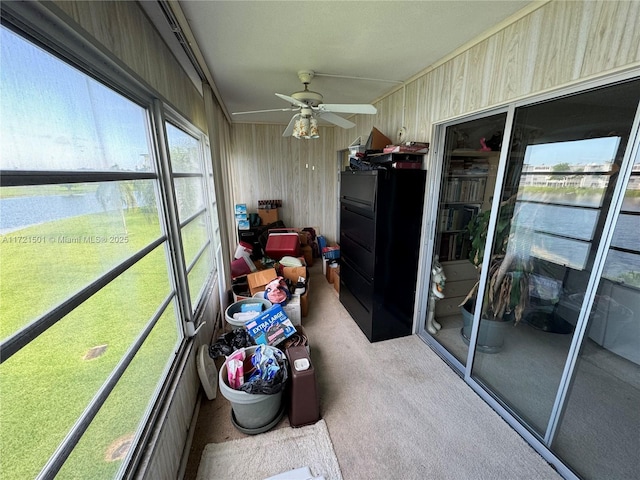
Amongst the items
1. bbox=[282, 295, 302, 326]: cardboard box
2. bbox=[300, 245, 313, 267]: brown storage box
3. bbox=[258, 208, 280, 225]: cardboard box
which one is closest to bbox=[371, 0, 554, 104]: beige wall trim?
bbox=[282, 295, 302, 326]: cardboard box

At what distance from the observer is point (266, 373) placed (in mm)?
1563

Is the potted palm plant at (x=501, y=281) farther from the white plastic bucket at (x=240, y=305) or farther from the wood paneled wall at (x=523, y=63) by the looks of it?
the white plastic bucket at (x=240, y=305)

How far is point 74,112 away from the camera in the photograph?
0.85 meters

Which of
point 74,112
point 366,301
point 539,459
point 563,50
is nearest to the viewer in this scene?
point 74,112

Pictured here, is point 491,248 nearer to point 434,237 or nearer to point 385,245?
point 434,237

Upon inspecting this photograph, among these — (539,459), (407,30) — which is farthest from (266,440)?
(407,30)

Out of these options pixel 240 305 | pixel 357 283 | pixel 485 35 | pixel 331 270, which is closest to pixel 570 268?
pixel 485 35

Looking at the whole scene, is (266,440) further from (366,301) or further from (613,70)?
(613,70)

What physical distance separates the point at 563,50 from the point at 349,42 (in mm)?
1157

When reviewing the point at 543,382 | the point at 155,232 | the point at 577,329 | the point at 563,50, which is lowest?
the point at 543,382

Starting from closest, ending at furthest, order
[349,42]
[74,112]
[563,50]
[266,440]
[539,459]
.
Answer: [74,112], [563,50], [539,459], [266,440], [349,42]

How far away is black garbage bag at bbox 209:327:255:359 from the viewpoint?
190 cm

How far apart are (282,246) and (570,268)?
10.1 feet

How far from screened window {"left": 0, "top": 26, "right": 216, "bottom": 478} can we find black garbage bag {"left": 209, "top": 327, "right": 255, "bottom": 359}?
0.52 m
